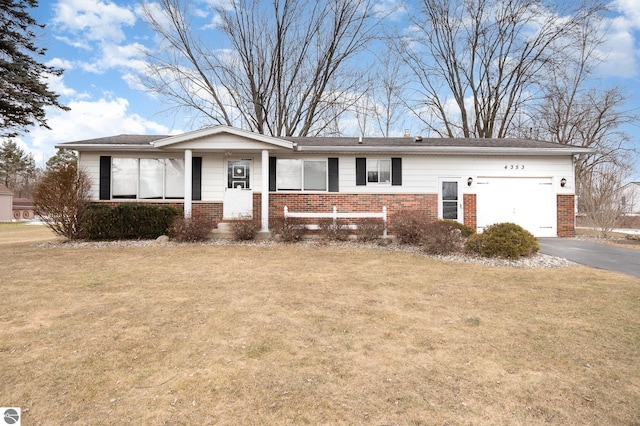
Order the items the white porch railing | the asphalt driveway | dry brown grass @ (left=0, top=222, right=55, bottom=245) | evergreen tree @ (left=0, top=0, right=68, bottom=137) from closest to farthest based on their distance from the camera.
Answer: the asphalt driveway → the white porch railing → dry brown grass @ (left=0, top=222, right=55, bottom=245) → evergreen tree @ (left=0, top=0, right=68, bottom=137)

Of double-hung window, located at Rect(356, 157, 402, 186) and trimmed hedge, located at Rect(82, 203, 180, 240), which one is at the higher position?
double-hung window, located at Rect(356, 157, 402, 186)

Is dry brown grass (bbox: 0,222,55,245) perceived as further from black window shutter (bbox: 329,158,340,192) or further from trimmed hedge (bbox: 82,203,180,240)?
black window shutter (bbox: 329,158,340,192)

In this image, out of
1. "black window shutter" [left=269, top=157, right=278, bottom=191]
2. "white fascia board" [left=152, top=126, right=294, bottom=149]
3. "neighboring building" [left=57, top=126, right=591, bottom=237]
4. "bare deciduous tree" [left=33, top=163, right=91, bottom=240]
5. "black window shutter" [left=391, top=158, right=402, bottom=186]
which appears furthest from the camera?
"black window shutter" [left=391, top=158, right=402, bottom=186]

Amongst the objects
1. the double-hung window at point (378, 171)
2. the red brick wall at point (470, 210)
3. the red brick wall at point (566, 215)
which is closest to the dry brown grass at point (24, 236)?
the double-hung window at point (378, 171)

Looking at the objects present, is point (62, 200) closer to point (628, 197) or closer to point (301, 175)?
point (301, 175)

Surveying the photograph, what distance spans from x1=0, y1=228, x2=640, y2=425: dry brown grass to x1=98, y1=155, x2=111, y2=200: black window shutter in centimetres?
630

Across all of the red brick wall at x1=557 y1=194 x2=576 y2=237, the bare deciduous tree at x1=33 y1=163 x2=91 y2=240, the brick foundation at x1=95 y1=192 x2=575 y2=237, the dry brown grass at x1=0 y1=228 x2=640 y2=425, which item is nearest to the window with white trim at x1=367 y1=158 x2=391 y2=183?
the brick foundation at x1=95 y1=192 x2=575 y2=237

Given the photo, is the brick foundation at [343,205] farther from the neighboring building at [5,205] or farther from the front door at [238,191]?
the neighboring building at [5,205]

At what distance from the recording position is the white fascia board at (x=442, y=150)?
1209 cm

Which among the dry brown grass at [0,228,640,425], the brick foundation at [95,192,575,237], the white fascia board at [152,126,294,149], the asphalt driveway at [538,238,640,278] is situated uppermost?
the white fascia board at [152,126,294,149]

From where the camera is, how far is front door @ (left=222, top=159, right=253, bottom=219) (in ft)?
40.7

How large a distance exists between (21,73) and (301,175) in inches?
604

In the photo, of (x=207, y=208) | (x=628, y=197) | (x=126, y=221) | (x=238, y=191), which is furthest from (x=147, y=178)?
(x=628, y=197)

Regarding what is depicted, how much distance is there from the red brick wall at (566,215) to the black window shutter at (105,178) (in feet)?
54.2
